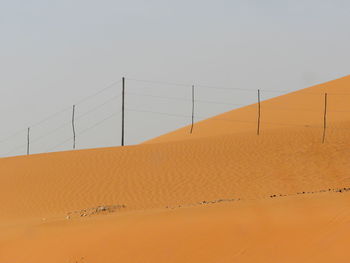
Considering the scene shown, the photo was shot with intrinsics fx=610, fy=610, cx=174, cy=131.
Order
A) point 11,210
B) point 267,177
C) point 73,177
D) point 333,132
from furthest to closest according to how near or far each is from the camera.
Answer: point 333,132 < point 73,177 < point 267,177 < point 11,210

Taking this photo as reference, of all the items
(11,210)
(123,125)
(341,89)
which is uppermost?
(341,89)

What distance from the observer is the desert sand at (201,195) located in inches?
344

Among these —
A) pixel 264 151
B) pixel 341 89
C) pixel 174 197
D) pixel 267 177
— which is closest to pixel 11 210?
pixel 174 197

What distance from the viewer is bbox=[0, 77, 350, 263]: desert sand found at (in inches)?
344

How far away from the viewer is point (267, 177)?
918 inches

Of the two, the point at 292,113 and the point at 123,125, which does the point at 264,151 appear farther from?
the point at 292,113

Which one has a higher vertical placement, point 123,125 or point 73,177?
point 123,125

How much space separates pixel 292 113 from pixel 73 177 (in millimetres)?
23597

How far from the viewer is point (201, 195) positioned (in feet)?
71.2

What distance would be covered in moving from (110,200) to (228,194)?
423 centimetres

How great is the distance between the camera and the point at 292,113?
4484 centimetres

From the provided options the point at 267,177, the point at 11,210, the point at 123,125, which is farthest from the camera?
the point at 123,125

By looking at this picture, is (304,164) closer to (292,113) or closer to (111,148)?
(111,148)

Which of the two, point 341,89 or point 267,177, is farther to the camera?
point 341,89
